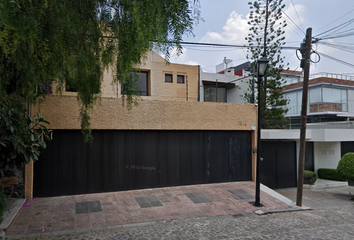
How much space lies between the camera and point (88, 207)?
7.29 meters

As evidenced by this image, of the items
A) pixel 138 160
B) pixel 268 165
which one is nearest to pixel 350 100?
pixel 268 165

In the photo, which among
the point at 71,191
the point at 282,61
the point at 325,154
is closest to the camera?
the point at 71,191

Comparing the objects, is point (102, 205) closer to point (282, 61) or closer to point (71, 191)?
point (71, 191)

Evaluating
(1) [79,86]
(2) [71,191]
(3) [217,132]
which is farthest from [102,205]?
(3) [217,132]

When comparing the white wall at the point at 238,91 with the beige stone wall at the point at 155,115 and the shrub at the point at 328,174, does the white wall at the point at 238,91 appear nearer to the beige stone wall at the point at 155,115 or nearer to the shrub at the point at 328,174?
the shrub at the point at 328,174

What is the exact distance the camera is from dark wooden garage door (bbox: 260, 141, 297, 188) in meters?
12.3

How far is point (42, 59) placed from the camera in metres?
5.24

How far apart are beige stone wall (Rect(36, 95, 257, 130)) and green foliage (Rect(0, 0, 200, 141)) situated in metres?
2.37

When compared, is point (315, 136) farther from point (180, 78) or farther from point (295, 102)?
point (295, 102)

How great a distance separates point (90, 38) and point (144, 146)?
483 cm

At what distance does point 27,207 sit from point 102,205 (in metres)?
1.90

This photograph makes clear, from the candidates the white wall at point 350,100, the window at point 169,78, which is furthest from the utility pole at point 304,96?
the white wall at point 350,100

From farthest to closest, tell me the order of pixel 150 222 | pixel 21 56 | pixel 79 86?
pixel 150 222 → pixel 79 86 → pixel 21 56

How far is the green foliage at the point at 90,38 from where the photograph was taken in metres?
4.86
